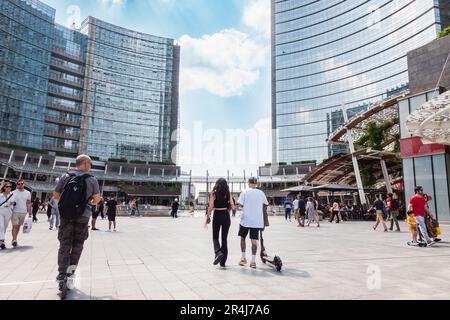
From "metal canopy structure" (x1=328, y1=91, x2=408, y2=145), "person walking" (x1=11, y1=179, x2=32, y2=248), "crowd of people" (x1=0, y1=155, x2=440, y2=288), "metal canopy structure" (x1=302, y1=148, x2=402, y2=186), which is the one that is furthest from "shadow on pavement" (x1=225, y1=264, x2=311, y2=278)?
"metal canopy structure" (x1=302, y1=148, x2=402, y2=186)

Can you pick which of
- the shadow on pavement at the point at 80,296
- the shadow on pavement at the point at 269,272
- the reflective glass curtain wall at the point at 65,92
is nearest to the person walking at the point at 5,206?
the shadow on pavement at the point at 80,296

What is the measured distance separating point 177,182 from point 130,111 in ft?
94.1

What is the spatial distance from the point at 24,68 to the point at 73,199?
266ft

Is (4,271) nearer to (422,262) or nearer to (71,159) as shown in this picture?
(422,262)

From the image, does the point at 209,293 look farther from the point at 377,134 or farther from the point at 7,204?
the point at 377,134

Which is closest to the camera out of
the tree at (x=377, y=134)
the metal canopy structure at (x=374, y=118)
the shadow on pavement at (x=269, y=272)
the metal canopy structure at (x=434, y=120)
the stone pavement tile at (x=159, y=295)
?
the stone pavement tile at (x=159, y=295)

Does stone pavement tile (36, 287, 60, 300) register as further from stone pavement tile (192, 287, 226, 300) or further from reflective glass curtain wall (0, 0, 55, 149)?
reflective glass curtain wall (0, 0, 55, 149)

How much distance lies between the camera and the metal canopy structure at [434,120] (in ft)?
44.7

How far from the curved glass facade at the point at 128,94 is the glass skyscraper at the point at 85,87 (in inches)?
11.1

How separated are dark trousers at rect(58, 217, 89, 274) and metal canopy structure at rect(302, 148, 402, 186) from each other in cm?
2657

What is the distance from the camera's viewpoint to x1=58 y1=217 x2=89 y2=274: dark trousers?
3965 millimetres

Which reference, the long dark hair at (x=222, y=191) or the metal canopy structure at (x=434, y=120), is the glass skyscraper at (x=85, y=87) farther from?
the long dark hair at (x=222, y=191)
